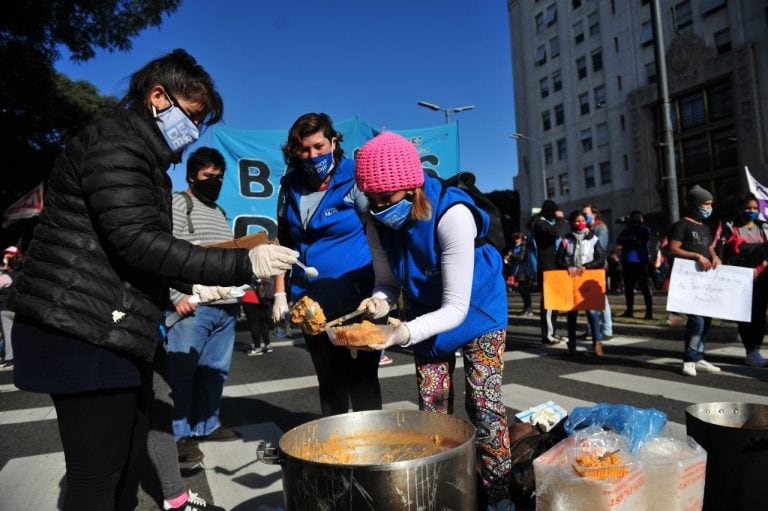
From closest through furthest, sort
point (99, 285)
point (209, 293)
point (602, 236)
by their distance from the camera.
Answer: point (99, 285), point (209, 293), point (602, 236)

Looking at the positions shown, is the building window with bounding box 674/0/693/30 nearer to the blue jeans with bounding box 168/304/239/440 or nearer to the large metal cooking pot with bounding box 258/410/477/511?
the blue jeans with bounding box 168/304/239/440

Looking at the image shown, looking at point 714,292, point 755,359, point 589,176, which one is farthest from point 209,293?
point 589,176

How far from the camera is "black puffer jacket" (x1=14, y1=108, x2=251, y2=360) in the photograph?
1.65 metres

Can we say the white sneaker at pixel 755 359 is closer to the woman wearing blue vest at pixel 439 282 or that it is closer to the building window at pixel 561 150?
the woman wearing blue vest at pixel 439 282

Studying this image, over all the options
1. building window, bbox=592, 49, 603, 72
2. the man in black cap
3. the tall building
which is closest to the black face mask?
the man in black cap

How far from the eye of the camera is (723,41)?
29.7 meters

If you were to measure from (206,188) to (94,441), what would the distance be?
216cm

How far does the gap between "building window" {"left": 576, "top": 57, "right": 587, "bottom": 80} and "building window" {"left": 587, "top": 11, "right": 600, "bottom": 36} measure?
1.84m

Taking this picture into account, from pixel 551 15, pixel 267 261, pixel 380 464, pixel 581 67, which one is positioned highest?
pixel 551 15

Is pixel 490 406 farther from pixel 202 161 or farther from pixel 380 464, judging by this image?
pixel 202 161

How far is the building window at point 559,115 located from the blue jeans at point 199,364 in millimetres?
42179

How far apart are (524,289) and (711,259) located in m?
5.75

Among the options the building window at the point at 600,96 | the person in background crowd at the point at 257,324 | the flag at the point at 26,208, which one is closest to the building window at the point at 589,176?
the building window at the point at 600,96

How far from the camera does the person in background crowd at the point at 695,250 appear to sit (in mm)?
5527
